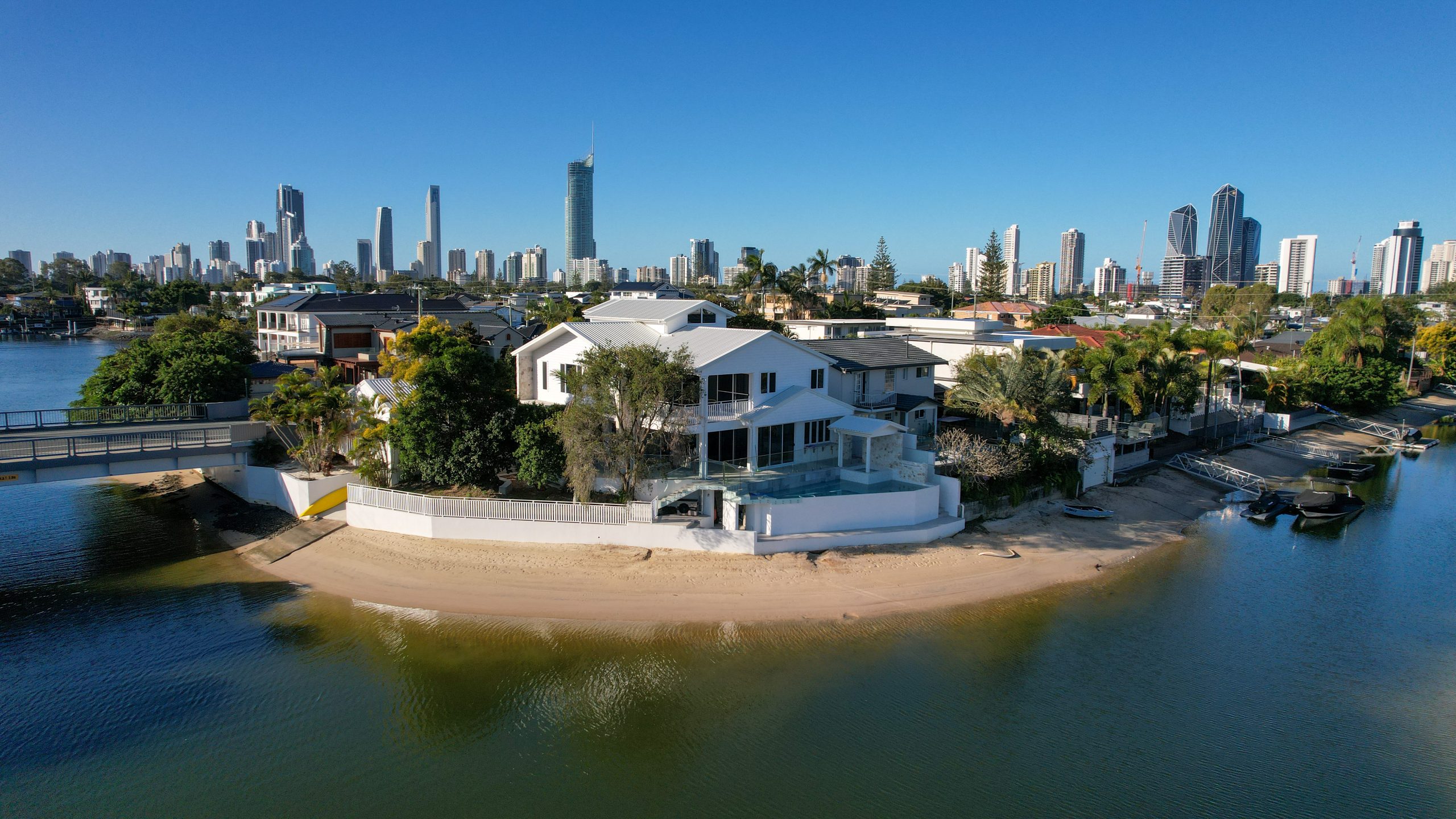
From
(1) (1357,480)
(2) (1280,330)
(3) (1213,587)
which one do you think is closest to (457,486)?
(3) (1213,587)

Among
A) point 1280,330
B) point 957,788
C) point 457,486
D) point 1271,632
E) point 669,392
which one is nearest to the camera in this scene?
point 957,788

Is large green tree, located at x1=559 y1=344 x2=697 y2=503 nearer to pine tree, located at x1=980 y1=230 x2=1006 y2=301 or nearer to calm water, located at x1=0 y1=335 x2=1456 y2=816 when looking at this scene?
calm water, located at x1=0 y1=335 x2=1456 y2=816

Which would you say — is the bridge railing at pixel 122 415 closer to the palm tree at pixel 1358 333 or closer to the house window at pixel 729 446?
the house window at pixel 729 446

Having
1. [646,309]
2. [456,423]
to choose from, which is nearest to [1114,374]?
[646,309]

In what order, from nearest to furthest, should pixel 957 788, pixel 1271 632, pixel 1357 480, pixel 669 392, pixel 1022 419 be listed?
pixel 957 788 < pixel 1271 632 < pixel 669 392 < pixel 1022 419 < pixel 1357 480

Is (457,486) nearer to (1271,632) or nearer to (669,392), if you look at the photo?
(669,392)

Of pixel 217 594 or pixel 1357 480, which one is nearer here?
pixel 217 594

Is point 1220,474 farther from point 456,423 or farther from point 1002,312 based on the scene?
point 1002,312
